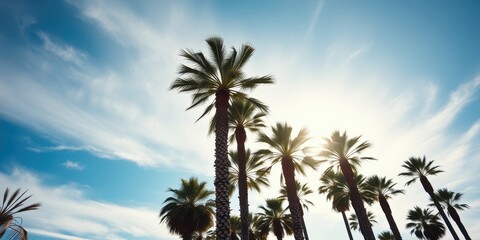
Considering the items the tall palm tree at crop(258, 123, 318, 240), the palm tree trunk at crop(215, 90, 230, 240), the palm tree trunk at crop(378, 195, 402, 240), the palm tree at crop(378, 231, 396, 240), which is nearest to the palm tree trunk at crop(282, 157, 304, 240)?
the tall palm tree at crop(258, 123, 318, 240)

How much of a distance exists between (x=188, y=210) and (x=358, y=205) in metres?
17.3

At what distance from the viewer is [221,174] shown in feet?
40.4

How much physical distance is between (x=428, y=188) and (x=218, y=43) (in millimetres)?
38839

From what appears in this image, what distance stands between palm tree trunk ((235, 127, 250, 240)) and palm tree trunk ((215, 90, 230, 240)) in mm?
5954

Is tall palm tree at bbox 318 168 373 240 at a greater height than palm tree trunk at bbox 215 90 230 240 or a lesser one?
greater

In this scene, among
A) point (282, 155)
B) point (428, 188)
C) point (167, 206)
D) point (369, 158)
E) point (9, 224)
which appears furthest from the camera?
point (428, 188)

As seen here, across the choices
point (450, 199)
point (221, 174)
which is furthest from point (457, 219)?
point (221, 174)

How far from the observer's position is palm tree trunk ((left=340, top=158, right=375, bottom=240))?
22031 millimetres

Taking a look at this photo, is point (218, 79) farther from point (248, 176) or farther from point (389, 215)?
point (389, 215)

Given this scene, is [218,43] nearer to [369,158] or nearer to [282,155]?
[282,155]

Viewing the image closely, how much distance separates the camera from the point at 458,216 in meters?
38.2

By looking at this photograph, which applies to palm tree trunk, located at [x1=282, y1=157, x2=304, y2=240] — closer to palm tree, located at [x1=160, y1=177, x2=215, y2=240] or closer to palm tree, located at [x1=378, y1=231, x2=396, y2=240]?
palm tree, located at [x1=160, y1=177, x2=215, y2=240]

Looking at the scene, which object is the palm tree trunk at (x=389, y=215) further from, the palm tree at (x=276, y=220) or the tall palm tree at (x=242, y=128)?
the tall palm tree at (x=242, y=128)

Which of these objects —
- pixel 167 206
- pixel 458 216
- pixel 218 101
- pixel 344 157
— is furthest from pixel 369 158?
pixel 458 216
